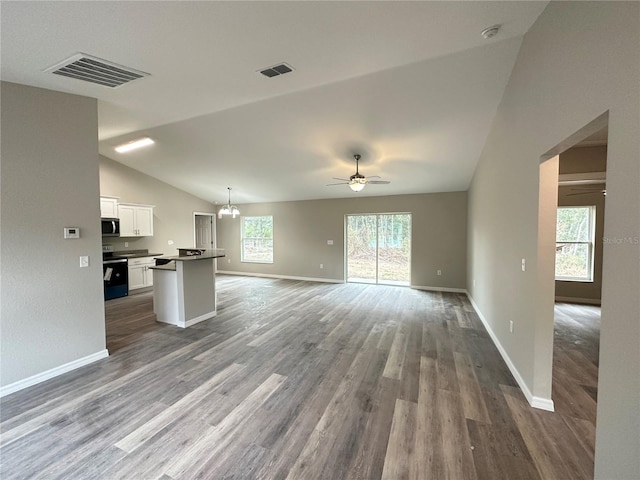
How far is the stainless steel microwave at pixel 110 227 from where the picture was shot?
18.9ft

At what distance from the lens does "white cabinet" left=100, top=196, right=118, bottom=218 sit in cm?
586

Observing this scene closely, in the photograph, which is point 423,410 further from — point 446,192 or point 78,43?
point 446,192

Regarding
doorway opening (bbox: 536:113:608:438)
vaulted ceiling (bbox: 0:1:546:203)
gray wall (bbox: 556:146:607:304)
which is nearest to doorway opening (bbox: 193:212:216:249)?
vaulted ceiling (bbox: 0:1:546:203)

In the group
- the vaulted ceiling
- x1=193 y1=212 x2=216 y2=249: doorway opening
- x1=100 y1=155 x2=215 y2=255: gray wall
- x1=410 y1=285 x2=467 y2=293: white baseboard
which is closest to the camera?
the vaulted ceiling

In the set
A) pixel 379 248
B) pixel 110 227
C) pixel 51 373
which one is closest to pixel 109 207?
pixel 110 227

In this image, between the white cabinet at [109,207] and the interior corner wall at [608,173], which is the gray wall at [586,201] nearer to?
the interior corner wall at [608,173]

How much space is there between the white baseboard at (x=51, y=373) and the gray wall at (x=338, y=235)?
5.53 metres

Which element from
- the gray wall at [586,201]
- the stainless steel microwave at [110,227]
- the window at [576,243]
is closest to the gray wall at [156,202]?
the stainless steel microwave at [110,227]

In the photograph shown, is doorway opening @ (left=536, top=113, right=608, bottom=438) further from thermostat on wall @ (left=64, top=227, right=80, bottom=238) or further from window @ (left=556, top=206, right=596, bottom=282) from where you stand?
thermostat on wall @ (left=64, top=227, right=80, bottom=238)

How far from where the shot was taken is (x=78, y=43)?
213 cm

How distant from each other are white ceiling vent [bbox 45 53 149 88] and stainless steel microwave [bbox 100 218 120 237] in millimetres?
4020

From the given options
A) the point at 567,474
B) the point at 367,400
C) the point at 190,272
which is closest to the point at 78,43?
the point at 190,272

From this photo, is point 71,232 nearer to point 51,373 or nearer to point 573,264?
point 51,373

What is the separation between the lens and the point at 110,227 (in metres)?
5.89
